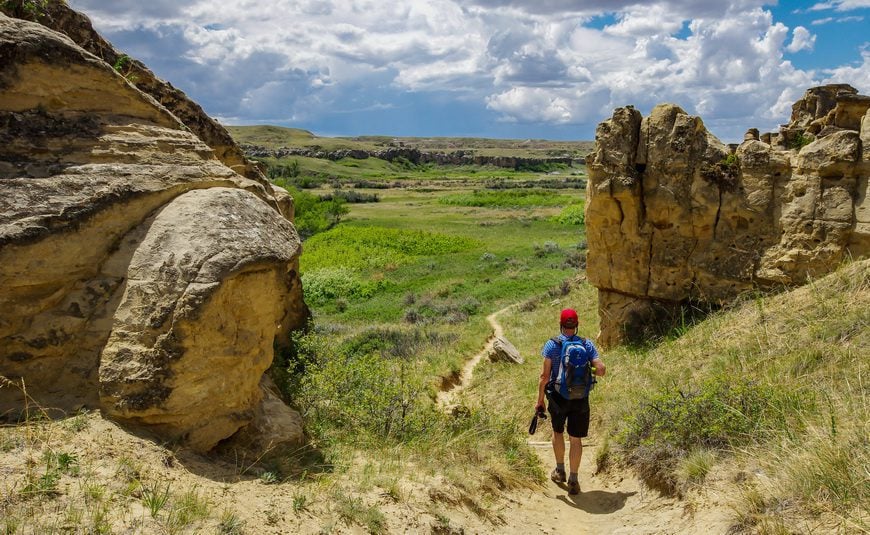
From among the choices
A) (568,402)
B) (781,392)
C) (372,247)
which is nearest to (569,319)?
(568,402)

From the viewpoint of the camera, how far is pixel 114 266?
5.73 m

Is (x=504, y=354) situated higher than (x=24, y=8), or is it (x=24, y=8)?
(x=24, y=8)

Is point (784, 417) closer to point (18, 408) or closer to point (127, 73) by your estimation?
point (18, 408)

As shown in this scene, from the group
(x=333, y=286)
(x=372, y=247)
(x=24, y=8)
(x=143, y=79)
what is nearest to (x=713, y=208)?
(x=143, y=79)

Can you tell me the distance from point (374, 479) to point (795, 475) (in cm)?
354

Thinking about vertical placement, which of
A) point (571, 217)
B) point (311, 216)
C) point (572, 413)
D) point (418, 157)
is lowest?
point (571, 217)

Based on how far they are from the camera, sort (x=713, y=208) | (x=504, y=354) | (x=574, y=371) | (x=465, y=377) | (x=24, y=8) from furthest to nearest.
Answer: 1. (x=465, y=377)
2. (x=504, y=354)
3. (x=713, y=208)
4. (x=24, y=8)
5. (x=574, y=371)

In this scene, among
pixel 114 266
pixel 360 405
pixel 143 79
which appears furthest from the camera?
pixel 143 79

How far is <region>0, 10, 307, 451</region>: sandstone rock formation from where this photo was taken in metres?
5.31

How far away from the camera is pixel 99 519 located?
3936 millimetres

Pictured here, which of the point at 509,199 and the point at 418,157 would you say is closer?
the point at 509,199

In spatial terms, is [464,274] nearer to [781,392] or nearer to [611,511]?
[611,511]

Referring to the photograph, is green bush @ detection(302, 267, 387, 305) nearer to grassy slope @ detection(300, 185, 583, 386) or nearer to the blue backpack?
grassy slope @ detection(300, 185, 583, 386)

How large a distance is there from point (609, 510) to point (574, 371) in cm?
150
